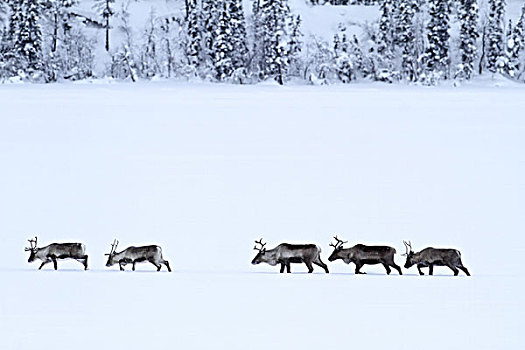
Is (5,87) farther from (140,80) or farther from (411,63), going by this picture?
(411,63)

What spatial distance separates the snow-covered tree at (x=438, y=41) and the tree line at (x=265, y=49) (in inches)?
2.0

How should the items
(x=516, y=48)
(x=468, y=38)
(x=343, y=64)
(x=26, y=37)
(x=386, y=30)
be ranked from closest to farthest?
(x=26, y=37), (x=343, y=64), (x=468, y=38), (x=516, y=48), (x=386, y=30)

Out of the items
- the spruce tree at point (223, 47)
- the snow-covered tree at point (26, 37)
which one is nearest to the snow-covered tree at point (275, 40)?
the spruce tree at point (223, 47)

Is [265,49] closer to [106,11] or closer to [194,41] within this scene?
[194,41]

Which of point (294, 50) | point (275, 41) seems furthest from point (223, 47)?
point (294, 50)

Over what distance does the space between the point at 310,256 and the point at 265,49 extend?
29.3 meters

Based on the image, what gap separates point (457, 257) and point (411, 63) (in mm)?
31285

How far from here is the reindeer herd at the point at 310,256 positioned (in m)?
5.77

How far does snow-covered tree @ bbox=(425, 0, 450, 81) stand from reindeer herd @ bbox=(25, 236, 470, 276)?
30453 mm

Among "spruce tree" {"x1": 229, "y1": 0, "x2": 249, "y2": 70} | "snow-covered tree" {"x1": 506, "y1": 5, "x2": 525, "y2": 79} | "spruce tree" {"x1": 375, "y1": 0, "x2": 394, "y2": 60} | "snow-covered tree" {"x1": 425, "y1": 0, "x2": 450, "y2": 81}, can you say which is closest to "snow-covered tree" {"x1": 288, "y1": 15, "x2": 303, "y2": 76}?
"spruce tree" {"x1": 229, "y1": 0, "x2": 249, "y2": 70}

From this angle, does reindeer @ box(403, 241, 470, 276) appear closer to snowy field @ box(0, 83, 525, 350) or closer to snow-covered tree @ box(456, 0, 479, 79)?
snowy field @ box(0, 83, 525, 350)

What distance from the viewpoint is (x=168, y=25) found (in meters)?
41.3

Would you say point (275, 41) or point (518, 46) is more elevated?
point (518, 46)

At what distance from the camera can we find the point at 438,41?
35.5 metres
